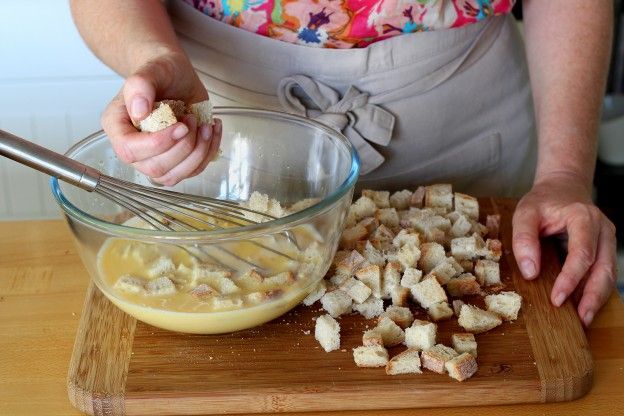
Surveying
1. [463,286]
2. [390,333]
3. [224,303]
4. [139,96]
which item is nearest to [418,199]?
[463,286]

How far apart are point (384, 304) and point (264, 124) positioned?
13.8 inches

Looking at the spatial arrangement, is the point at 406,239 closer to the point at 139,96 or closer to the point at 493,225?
the point at 493,225

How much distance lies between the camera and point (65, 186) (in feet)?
3.96

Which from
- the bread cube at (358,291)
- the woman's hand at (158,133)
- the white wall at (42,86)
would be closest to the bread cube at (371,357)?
the bread cube at (358,291)

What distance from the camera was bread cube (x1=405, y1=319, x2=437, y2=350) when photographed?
110 centimetres

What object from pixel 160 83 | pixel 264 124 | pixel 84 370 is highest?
pixel 160 83

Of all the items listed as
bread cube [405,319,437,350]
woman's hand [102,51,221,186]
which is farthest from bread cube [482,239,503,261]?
woman's hand [102,51,221,186]

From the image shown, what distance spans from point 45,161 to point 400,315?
0.49 m

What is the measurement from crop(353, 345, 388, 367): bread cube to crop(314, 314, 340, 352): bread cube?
4cm

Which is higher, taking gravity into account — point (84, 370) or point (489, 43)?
point (489, 43)

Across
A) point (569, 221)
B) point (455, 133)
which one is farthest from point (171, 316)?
point (455, 133)

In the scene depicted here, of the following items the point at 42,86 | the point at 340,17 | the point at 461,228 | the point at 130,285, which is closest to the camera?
the point at 130,285

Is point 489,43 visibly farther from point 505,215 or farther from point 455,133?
point 505,215

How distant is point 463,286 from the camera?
3.99 ft
